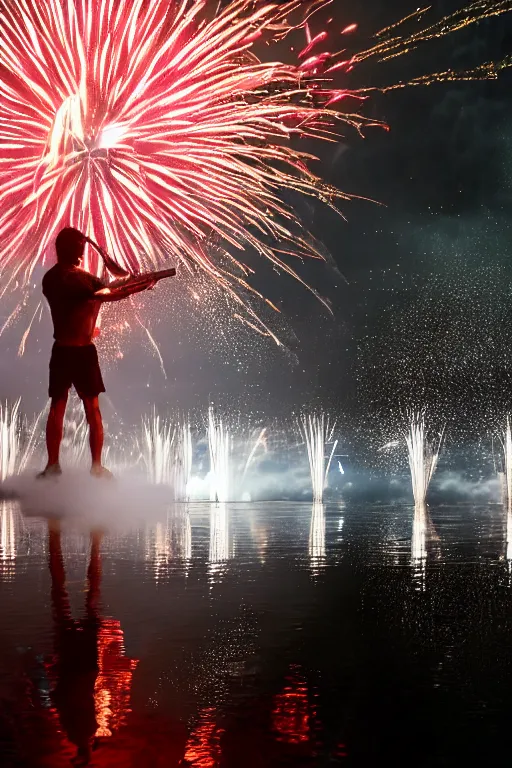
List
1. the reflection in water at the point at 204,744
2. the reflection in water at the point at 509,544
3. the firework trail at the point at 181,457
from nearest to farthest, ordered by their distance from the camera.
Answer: the reflection in water at the point at 204,744 < the reflection in water at the point at 509,544 < the firework trail at the point at 181,457

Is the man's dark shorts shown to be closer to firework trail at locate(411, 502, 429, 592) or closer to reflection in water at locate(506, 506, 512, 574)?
firework trail at locate(411, 502, 429, 592)

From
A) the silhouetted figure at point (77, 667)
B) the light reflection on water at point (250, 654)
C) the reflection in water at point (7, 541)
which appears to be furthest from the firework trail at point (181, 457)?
the silhouetted figure at point (77, 667)

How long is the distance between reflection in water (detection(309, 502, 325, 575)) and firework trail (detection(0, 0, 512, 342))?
487cm

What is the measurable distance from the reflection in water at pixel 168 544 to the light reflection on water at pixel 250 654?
57mm

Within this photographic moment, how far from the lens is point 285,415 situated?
1336 inches

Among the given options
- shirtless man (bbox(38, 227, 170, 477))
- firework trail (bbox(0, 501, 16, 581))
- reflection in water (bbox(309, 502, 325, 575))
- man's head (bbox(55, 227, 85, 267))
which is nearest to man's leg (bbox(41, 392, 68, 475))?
shirtless man (bbox(38, 227, 170, 477))

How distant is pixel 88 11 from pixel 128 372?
45.8ft

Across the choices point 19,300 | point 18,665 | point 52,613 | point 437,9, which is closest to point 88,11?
point 19,300

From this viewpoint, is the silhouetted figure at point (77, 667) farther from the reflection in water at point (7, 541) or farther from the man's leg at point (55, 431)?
the man's leg at point (55, 431)

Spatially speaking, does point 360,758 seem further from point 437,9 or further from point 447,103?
point 447,103

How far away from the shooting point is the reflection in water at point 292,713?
2.90 m

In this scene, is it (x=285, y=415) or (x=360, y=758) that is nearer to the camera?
(x=360, y=758)

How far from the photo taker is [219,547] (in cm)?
815

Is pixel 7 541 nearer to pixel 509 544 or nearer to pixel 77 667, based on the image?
pixel 509 544
